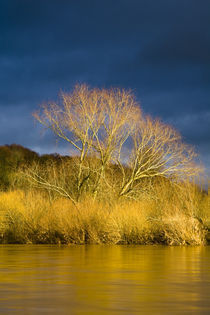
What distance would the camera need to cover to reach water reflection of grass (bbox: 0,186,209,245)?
2605cm

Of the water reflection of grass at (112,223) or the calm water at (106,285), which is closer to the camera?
the calm water at (106,285)

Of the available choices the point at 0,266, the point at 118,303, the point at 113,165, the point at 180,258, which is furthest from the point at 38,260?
the point at 113,165

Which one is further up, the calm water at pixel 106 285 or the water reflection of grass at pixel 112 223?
the water reflection of grass at pixel 112 223

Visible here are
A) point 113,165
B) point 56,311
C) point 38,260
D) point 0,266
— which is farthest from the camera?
point 113,165

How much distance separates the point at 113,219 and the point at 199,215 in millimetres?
3718

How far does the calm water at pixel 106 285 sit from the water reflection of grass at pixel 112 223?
6291mm

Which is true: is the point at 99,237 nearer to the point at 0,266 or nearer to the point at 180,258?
the point at 180,258

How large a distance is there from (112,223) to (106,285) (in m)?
15.4

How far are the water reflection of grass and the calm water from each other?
6.29 metres

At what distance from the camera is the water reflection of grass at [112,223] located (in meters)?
26.0

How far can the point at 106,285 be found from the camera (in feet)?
38.8

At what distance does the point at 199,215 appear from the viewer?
26859 mm

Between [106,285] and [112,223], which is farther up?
[112,223]

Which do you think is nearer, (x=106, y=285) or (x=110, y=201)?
(x=106, y=285)
